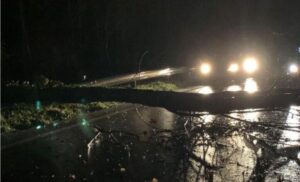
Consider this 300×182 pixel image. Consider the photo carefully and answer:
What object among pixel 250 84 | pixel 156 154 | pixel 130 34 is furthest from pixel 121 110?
pixel 130 34

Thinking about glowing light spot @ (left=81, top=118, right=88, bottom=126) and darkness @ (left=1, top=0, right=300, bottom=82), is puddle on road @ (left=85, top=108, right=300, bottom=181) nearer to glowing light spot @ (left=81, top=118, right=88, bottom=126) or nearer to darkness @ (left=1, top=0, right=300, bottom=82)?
glowing light spot @ (left=81, top=118, right=88, bottom=126)

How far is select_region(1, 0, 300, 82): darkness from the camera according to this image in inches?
1193

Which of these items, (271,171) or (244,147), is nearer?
(271,171)

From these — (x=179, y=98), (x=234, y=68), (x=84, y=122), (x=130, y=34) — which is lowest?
(x=84, y=122)

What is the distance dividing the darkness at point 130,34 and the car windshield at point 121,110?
0.38 ft

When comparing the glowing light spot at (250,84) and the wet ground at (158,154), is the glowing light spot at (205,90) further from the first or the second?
the wet ground at (158,154)

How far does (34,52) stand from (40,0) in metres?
3.28

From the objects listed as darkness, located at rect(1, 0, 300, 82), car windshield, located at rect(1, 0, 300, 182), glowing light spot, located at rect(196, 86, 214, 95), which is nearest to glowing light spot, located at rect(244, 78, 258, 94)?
car windshield, located at rect(1, 0, 300, 182)

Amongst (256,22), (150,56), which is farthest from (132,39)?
(256,22)

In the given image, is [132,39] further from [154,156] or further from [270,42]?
[154,156]

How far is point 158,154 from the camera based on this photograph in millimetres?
10492

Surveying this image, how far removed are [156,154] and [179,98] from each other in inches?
97.9

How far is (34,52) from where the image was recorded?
32.2 metres

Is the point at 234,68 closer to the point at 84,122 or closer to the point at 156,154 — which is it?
the point at 84,122
